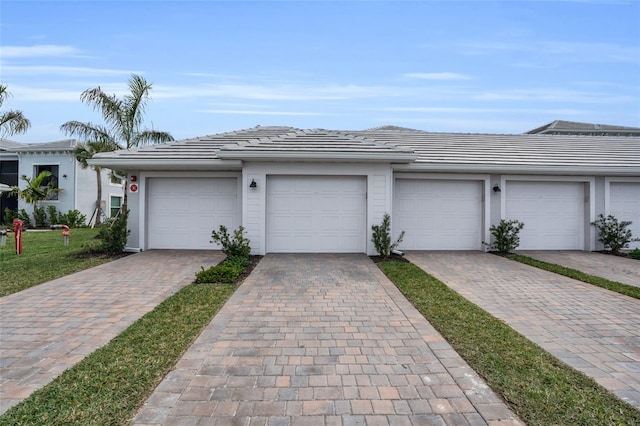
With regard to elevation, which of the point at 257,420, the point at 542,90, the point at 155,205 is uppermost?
the point at 542,90

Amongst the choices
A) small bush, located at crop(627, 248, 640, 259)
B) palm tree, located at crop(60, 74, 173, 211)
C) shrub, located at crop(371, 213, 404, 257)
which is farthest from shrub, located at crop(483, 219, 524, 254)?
palm tree, located at crop(60, 74, 173, 211)

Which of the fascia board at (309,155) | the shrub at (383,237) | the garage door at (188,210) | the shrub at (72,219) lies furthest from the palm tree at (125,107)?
the shrub at (383,237)

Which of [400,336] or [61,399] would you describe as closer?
[61,399]

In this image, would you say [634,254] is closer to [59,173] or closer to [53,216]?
[53,216]

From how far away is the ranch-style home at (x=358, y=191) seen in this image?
30.5ft

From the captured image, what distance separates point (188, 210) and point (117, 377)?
781 cm

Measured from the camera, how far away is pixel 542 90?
55.8 ft

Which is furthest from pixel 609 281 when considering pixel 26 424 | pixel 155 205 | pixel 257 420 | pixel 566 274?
pixel 155 205

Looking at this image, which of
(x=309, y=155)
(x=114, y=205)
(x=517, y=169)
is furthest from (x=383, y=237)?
(x=114, y=205)

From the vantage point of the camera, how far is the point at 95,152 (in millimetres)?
17844

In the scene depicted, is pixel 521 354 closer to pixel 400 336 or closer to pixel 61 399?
pixel 400 336

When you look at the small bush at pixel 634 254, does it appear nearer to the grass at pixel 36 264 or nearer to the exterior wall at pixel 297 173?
the exterior wall at pixel 297 173

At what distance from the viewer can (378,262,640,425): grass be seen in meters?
2.46

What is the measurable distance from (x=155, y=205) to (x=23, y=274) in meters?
3.76
